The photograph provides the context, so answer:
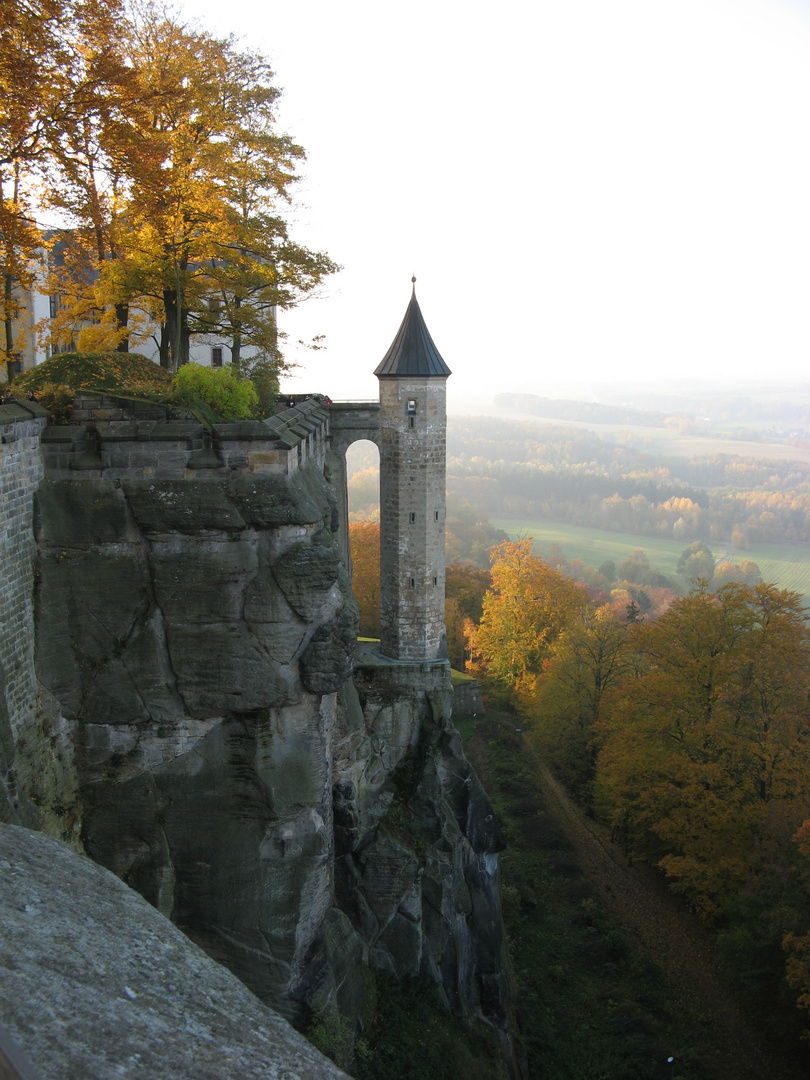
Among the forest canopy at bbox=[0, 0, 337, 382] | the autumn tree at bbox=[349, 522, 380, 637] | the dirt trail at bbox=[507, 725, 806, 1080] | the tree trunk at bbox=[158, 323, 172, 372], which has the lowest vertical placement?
the dirt trail at bbox=[507, 725, 806, 1080]

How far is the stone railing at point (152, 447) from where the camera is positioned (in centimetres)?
1205

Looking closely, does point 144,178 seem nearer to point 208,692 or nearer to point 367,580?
point 208,692

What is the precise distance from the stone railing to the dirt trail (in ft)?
56.2

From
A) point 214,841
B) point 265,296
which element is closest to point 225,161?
point 265,296

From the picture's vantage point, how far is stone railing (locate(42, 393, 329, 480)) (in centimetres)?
1205

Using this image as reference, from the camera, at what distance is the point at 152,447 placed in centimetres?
1211

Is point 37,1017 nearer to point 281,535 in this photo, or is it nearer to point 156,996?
point 156,996

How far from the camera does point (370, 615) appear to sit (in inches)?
1362

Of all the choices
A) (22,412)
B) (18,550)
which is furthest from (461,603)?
(22,412)

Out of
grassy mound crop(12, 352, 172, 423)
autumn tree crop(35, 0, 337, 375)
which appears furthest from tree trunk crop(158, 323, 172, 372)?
grassy mound crop(12, 352, 172, 423)

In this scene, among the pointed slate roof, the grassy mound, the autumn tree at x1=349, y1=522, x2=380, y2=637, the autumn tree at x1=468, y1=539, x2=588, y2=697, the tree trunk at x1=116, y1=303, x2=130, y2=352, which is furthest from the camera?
the autumn tree at x1=468, y1=539, x2=588, y2=697

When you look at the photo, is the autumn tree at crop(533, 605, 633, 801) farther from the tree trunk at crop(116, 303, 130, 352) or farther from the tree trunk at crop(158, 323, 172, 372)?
the tree trunk at crop(116, 303, 130, 352)

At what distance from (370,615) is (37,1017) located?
29337 mm

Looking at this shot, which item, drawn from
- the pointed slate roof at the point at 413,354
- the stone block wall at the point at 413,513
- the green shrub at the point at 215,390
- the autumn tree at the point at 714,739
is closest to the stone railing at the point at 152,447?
the green shrub at the point at 215,390
